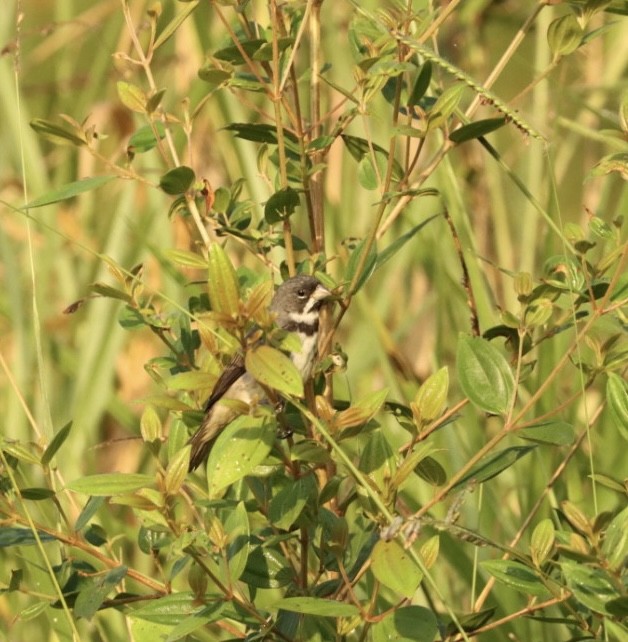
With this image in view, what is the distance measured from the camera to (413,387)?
9.07 ft

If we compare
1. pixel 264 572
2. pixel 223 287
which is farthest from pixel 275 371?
pixel 264 572

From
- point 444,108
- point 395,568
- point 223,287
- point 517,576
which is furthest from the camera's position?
point 444,108

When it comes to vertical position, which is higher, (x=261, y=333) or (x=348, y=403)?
(x=261, y=333)

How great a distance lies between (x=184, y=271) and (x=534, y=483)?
1183 millimetres

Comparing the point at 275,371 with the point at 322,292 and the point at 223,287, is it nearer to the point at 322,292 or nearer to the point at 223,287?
the point at 223,287

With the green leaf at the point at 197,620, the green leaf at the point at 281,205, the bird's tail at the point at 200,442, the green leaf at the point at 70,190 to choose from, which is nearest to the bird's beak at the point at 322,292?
the green leaf at the point at 281,205

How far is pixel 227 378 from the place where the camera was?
70.3 inches

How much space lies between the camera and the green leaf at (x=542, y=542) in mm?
1553

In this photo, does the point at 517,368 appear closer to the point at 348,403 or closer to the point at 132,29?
the point at 348,403

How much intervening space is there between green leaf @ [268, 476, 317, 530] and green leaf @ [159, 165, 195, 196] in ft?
1.54

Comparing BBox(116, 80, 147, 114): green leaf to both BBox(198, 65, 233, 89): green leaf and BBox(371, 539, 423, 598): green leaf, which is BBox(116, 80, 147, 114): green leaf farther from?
BBox(371, 539, 423, 598): green leaf

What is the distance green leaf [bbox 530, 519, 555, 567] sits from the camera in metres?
1.55

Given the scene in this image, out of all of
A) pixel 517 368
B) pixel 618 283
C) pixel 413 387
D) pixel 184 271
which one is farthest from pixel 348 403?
pixel 184 271

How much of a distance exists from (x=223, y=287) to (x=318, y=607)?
45 centimetres
